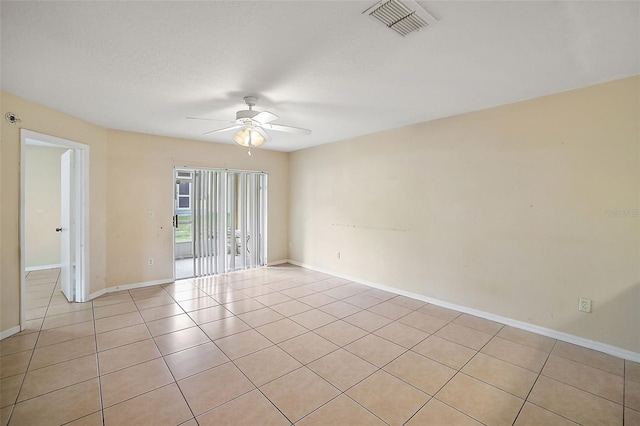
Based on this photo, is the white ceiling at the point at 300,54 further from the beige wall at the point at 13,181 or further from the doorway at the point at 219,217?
the doorway at the point at 219,217

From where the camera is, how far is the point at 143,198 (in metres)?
4.61

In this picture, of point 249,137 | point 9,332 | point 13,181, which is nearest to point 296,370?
point 249,137

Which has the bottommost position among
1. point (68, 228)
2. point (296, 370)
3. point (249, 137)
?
point (296, 370)

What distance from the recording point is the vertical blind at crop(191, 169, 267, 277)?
16.7 feet

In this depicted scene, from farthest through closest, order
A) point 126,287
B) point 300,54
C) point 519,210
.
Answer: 1. point 126,287
2. point 519,210
3. point 300,54

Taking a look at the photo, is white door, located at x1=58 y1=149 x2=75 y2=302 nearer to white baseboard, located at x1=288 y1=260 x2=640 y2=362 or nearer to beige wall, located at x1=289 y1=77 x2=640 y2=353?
beige wall, located at x1=289 y1=77 x2=640 y2=353

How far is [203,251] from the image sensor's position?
16.9ft

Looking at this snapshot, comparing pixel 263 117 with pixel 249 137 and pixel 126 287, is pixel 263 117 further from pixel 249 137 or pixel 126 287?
pixel 126 287

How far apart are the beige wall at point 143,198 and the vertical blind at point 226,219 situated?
1.22ft

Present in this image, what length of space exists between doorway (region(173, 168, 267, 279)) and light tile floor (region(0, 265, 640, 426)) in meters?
1.55

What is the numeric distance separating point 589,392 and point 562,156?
2.11m

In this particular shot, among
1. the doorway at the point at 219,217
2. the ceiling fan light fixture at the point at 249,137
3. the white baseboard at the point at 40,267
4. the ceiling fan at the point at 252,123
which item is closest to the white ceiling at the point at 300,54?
the ceiling fan at the point at 252,123

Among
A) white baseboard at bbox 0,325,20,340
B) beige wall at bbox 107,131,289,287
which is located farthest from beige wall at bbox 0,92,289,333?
white baseboard at bbox 0,325,20,340

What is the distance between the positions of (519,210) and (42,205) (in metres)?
7.91
